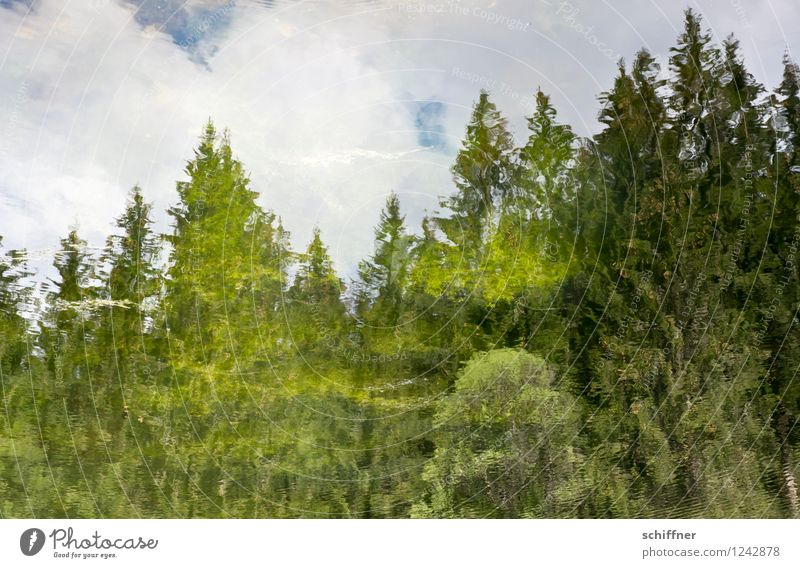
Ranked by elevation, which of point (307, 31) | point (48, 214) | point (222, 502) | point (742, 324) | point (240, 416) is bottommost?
point (222, 502)

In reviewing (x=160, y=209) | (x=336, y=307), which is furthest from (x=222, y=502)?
(x=160, y=209)

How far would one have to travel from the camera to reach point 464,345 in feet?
37.1

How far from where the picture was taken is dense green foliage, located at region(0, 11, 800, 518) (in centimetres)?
1091

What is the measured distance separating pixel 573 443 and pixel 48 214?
794 cm

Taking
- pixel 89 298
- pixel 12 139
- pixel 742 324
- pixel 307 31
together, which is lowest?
pixel 742 324

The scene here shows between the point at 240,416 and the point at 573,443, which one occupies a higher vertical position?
the point at 240,416

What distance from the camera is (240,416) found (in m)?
11.1

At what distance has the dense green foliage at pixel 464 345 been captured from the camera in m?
A: 10.9

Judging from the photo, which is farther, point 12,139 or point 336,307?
point 336,307

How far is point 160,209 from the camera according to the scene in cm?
1110

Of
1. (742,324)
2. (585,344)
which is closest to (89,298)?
(585,344)

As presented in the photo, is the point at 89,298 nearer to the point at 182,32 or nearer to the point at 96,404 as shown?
the point at 96,404

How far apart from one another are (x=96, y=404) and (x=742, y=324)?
9150 mm

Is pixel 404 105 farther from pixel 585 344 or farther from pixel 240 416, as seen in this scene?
pixel 240 416
